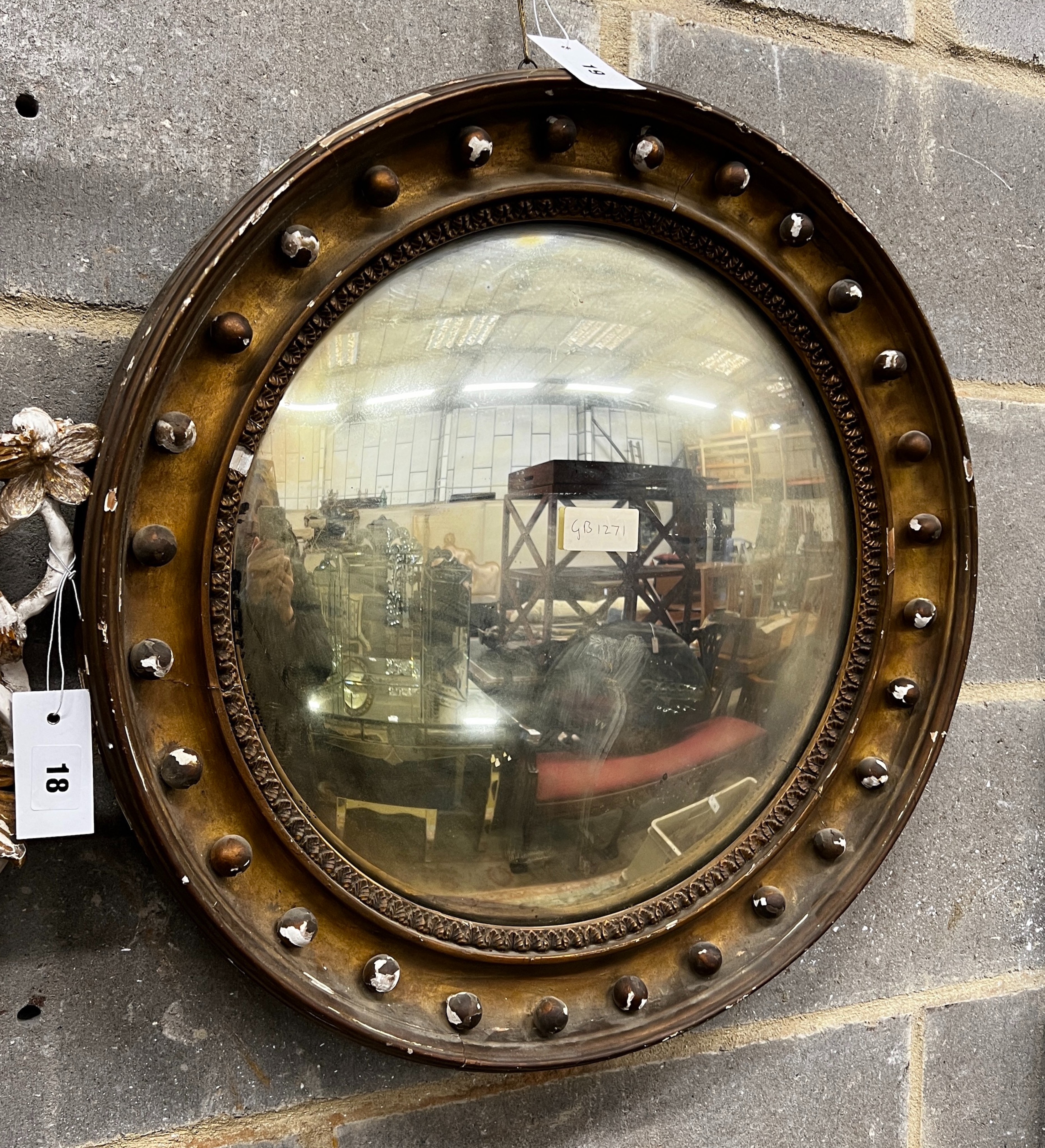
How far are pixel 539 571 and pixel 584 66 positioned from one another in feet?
0.89

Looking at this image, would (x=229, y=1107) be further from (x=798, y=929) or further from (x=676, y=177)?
(x=676, y=177)

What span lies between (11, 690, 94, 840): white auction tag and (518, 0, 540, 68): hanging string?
0.44 meters

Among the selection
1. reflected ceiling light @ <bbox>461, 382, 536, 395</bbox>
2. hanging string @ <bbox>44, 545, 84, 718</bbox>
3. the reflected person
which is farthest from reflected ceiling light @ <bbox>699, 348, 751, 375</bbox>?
hanging string @ <bbox>44, 545, 84, 718</bbox>

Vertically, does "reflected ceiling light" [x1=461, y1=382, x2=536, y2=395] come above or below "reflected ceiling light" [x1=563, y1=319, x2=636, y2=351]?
below

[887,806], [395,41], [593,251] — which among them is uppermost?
[395,41]

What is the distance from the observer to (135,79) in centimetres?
51

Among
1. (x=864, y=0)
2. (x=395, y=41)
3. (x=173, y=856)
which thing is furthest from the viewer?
(x=864, y=0)

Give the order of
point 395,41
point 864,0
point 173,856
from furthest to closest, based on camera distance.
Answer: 1. point 864,0
2. point 395,41
3. point 173,856

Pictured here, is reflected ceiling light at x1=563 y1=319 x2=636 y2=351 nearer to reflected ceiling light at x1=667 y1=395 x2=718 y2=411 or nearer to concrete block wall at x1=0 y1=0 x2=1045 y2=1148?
reflected ceiling light at x1=667 y1=395 x2=718 y2=411

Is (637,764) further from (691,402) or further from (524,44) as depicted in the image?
(524,44)

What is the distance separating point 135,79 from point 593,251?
264mm

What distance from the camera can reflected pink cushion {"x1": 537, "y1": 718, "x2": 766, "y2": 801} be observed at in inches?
21.3

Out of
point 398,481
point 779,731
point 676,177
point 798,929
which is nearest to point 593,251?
point 676,177

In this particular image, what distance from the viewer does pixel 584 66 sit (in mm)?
508
